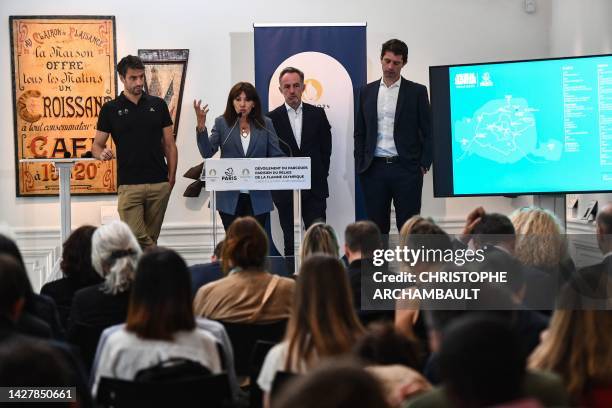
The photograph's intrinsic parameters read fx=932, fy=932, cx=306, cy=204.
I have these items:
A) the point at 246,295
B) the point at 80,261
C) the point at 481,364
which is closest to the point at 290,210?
the point at 80,261

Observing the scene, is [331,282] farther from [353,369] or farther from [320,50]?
[320,50]

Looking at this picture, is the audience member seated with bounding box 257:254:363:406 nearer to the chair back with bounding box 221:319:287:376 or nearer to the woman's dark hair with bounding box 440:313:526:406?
the chair back with bounding box 221:319:287:376

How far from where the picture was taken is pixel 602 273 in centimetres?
409

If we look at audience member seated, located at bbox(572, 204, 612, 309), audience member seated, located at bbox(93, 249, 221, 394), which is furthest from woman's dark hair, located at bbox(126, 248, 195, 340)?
audience member seated, located at bbox(572, 204, 612, 309)

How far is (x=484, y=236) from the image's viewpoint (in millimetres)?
4297

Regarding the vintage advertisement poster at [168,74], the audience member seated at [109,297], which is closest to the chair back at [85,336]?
the audience member seated at [109,297]

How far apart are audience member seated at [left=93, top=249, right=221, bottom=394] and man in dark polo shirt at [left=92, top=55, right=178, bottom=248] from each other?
377cm

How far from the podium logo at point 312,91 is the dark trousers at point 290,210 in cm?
82

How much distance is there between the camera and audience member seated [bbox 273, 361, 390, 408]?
4.65ft

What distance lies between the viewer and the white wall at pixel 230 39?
795 cm

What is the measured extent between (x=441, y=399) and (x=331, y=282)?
2.64ft

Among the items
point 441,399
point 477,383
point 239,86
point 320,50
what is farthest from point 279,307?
point 320,50

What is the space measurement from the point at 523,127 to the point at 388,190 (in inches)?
43.3

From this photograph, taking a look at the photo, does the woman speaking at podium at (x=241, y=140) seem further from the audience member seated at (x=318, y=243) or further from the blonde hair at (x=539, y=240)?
the blonde hair at (x=539, y=240)
